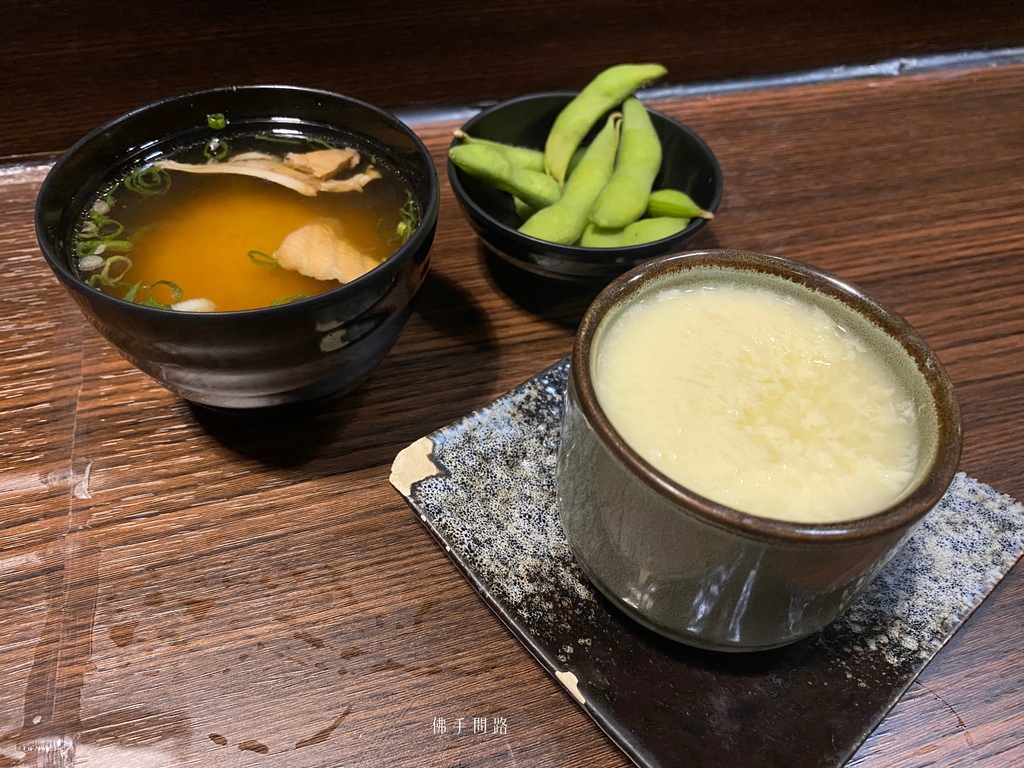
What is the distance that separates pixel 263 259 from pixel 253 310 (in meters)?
0.25

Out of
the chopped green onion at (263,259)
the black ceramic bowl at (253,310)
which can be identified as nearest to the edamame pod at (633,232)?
the black ceramic bowl at (253,310)

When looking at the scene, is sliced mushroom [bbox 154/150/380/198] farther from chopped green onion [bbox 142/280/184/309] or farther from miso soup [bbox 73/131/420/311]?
chopped green onion [bbox 142/280/184/309]

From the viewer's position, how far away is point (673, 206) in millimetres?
1248

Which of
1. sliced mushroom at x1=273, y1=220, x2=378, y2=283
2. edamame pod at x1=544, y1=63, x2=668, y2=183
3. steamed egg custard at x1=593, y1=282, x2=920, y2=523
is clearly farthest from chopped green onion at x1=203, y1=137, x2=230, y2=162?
steamed egg custard at x1=593, y1=282, x2=920, y2=523

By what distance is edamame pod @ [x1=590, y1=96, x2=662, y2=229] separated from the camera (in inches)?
48.1

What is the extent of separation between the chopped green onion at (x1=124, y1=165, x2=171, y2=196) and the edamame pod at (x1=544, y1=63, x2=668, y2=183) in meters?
0.66

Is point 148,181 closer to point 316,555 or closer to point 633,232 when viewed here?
point 316,555

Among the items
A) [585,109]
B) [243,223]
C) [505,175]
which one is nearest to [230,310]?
[243,223]

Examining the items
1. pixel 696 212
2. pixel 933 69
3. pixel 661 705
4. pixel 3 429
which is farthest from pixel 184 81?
pixel 933 69

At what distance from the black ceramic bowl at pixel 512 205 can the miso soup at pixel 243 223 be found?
0.18m

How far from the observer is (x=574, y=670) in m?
0.75

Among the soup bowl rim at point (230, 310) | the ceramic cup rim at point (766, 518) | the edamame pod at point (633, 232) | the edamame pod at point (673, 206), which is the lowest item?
the edamame pod at point (633, 232)

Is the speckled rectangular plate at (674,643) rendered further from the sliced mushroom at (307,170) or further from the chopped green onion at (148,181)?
the chopped green onion at (148,181)

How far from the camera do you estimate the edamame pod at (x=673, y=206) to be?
1.24 meters
